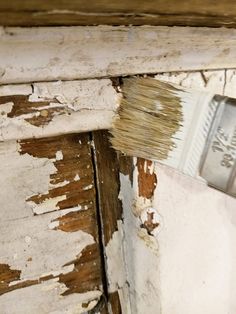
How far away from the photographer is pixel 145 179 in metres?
0.99

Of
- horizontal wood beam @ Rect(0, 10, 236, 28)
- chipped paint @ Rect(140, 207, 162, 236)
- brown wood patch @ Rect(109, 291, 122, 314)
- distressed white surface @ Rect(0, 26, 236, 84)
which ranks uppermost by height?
horizontal wood beam @ Rect(0, 10, 236, 28)

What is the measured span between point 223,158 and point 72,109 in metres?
0.29

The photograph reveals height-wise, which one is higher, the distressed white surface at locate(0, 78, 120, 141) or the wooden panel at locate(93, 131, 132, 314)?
the distressed white surface at locate(0, 78, 120, 141)

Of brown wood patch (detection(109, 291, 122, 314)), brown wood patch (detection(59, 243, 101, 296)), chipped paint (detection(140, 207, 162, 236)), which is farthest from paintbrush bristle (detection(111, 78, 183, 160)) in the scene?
brown wood patch (detection(109, 291, 122, 314))

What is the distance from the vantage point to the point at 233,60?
0.98 m

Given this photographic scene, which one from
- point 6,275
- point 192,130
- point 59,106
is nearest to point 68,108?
point 59,106

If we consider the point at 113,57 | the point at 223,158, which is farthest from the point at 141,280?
the point at 113,57

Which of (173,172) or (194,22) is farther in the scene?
(173,172)

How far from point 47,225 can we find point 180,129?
32 centimetres

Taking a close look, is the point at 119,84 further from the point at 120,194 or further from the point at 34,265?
the point at 34,265

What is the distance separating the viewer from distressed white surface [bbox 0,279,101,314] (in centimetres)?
97

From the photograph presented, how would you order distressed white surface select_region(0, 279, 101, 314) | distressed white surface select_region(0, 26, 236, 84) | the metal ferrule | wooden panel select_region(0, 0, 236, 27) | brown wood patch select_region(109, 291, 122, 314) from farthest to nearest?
brown wood patch select_region(109, 291, 122, 314) → distressed white surface select_region(0, 279, 101, 314) → the metal ferrule → distressed white surface select_region(0, 26, 236, 84) → wooden panel select_region(0, 0, 236, 27)

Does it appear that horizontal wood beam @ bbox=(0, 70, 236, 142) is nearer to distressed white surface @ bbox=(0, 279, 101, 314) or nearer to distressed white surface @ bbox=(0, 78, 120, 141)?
distressed white surface @ bbox=(0, 78, 120, 141)

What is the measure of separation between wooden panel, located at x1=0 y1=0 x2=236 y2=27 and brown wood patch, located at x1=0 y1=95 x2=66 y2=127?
18 centimetres
